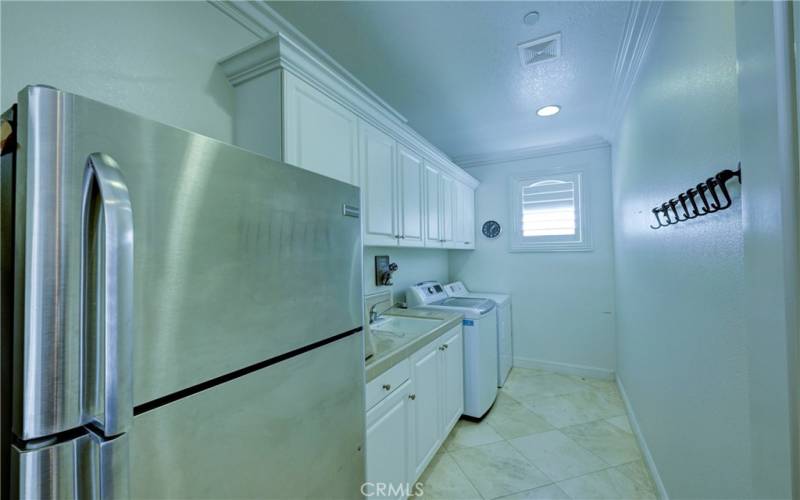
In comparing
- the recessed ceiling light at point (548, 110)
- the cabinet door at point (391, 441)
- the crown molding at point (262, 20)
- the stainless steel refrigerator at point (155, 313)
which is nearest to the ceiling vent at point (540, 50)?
the recessed ceiling light at point (548, 110)

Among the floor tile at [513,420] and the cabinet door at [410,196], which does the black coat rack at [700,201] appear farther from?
the floor tile at [513,420]

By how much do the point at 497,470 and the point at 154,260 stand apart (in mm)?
2224

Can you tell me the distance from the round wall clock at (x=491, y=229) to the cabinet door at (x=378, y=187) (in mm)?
2047

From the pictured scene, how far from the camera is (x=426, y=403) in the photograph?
1892 mm

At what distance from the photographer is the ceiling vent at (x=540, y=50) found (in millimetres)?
1750

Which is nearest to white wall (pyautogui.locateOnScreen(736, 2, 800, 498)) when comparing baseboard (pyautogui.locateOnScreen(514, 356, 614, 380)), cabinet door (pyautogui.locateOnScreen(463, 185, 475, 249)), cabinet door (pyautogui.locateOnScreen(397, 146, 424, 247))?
cabinet door (pyautogui.locateOnScreen(397, 146, 424, 247))

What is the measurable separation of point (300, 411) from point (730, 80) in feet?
4.87

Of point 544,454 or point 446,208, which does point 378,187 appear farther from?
point 544,454

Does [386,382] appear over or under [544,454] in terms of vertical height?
over

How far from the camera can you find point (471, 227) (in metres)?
3.80

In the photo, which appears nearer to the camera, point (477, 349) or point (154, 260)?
point (154, 260)

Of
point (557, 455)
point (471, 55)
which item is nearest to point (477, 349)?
point (557, 455)

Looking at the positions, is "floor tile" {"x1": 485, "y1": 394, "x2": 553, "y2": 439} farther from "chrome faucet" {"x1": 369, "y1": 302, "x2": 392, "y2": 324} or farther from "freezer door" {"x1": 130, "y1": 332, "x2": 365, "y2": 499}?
"freezer door" {"x1": 130, "y1": 332, "x2": 365, "y2": 499}

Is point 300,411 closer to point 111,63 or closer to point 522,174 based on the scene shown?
point 111,63
